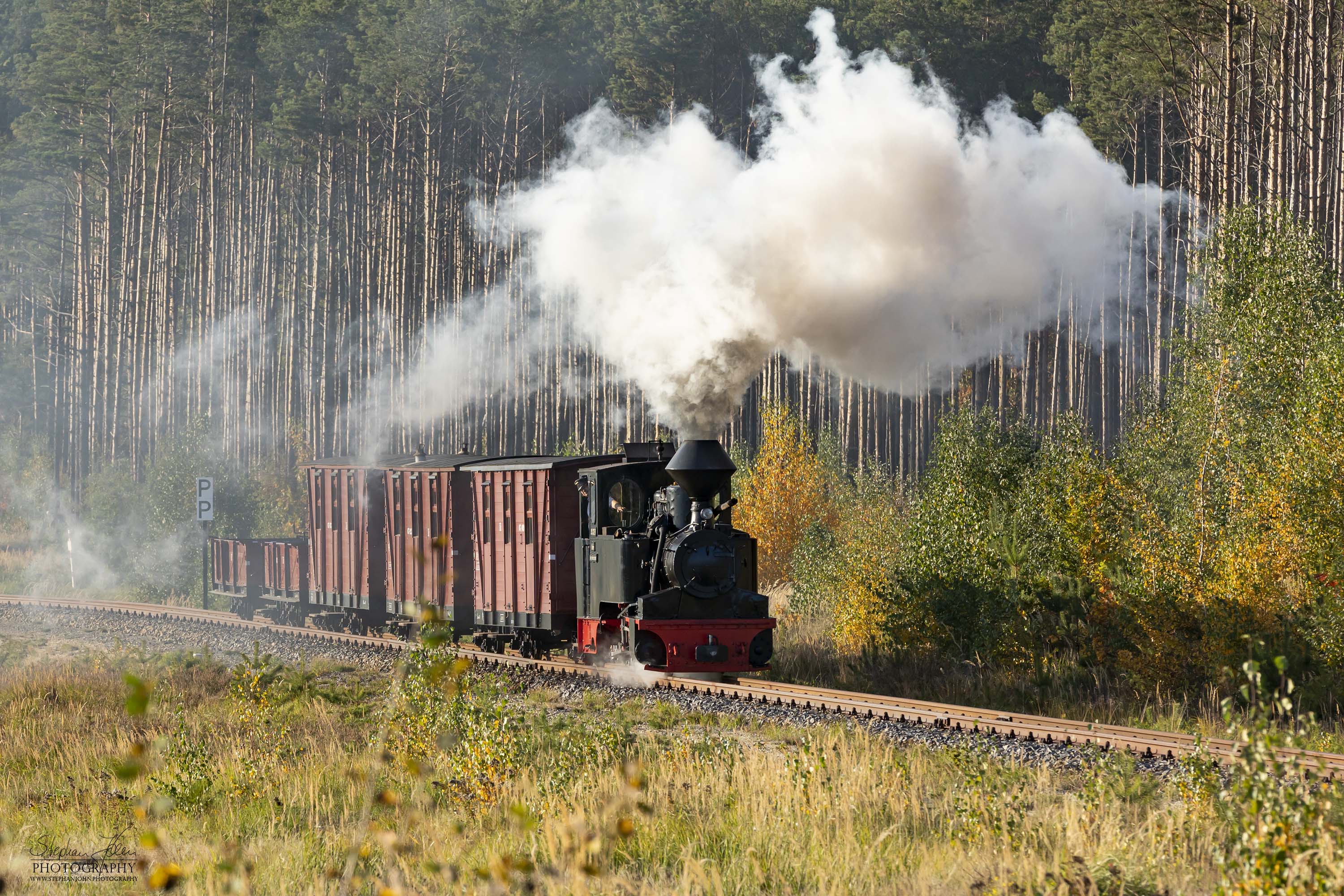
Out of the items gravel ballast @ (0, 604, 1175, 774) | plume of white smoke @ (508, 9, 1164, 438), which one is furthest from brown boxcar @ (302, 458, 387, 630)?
plume of white smoke @ (508, 9, 1164, 438)

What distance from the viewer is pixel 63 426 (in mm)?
A: 71250

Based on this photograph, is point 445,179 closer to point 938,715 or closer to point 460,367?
point 460,367

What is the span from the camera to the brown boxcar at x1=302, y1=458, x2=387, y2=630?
23.0 metres

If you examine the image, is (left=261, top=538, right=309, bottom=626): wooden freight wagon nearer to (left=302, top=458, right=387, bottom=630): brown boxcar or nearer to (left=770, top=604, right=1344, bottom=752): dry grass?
(left=302, top=458, right=387, bottom=630): brown boxcar

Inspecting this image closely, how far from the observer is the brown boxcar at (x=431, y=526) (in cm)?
2020

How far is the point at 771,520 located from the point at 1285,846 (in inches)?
978

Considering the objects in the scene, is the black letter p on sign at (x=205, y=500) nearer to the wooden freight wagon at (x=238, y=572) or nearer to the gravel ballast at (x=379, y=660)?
the wooden freight wagon at (x=238, y=572)

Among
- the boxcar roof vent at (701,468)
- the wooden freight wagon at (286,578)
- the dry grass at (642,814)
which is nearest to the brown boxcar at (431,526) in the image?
the wooden freight wagon at (286,578)

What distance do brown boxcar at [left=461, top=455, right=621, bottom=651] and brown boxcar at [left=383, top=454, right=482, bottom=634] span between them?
9.0 inches

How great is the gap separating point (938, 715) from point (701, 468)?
4.00 meters

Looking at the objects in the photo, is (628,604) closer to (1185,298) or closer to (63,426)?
(1185,298)

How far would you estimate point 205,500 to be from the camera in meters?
27.8

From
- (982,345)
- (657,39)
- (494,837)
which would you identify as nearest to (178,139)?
(657,39)

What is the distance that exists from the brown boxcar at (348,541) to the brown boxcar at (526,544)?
3.45 meters
